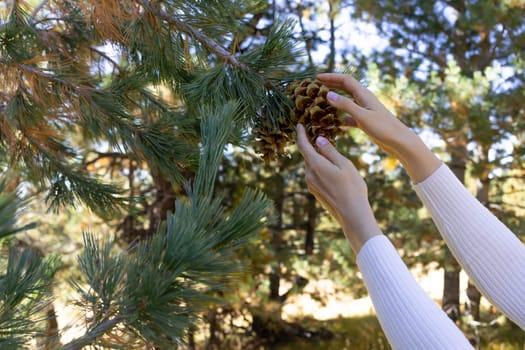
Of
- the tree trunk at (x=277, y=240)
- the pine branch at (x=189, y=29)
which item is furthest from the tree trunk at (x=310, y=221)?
the pine branch at (x=189, y=29)

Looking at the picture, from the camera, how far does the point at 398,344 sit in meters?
0.52

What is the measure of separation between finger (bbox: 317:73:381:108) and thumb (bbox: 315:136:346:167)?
0.34 ft

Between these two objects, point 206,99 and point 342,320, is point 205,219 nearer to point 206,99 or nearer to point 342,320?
point 206,99

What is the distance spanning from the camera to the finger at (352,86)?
27.7 inches

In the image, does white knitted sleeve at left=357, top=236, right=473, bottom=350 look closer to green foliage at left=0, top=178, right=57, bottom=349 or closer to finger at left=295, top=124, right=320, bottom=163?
finger at left=295, top=124, right=320, bottom=163

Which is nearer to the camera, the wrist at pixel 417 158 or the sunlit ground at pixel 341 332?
the wrist at pixel 417 158

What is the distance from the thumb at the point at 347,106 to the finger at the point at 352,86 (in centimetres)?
4

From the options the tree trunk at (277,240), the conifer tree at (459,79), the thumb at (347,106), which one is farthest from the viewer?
the tree trunk at (277,240)

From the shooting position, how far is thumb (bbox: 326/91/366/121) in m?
0.67

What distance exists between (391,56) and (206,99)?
4.02m

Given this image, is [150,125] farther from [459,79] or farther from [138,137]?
[459,79]

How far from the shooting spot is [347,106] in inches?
26.5

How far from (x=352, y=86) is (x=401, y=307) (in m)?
0.34

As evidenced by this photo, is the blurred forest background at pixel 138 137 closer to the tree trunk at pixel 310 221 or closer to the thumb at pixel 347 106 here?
the thumb at pixel 347 106
